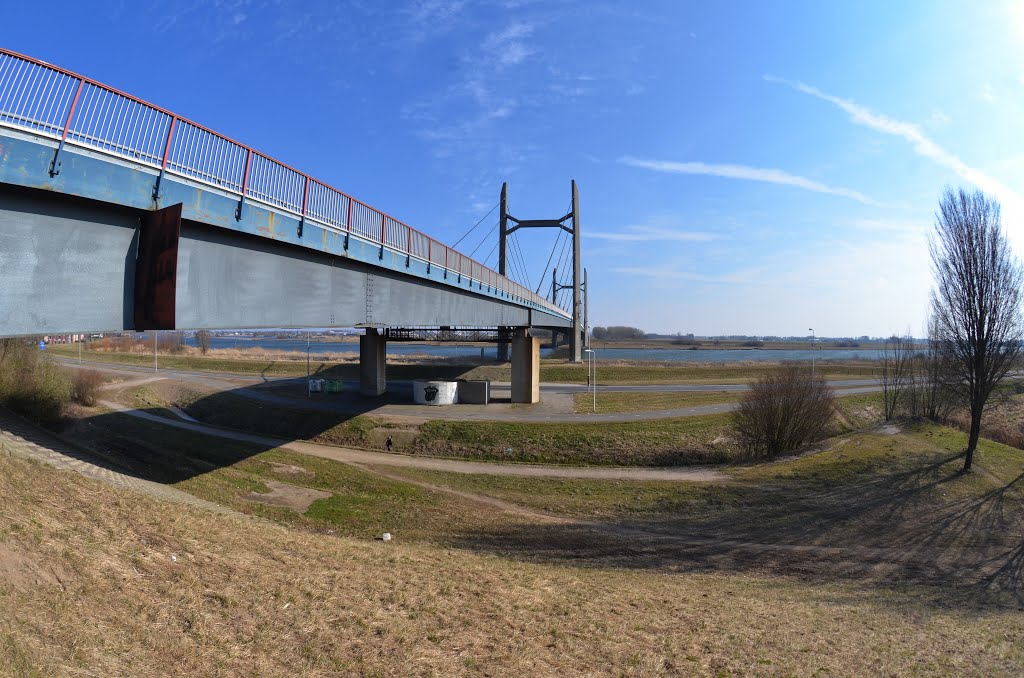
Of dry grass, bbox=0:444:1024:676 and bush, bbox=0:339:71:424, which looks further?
bush, bbox=0:339:71:424

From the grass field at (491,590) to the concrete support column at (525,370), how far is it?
1970 centimetres

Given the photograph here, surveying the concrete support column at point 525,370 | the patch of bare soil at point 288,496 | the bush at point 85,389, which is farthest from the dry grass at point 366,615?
the bush at point 85,389

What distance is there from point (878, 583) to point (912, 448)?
18313 mm

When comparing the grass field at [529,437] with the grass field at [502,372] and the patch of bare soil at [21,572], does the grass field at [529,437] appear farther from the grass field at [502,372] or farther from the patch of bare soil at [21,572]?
the patch of bare soil at [21,572]

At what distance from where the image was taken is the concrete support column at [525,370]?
1471 inches

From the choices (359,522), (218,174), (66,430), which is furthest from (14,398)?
(218,174)

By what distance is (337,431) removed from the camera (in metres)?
30.0

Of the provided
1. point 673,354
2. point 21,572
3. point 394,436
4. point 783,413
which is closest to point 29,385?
point 394,436

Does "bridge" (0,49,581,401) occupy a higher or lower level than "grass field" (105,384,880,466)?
higher

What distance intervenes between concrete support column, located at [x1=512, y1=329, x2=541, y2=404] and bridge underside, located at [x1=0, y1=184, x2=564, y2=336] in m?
23.8

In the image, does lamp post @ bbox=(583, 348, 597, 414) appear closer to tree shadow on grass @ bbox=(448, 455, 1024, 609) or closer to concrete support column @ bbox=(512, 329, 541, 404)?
concrete support column @ bbox=(512, 329, 541, 404)

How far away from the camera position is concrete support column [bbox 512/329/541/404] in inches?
1471

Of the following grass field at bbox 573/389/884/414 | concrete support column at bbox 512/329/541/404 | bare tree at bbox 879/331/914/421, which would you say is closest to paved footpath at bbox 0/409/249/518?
concrete support column at bbox 512/329/541/404

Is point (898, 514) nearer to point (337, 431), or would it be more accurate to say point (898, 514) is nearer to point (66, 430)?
point (337, 431)
